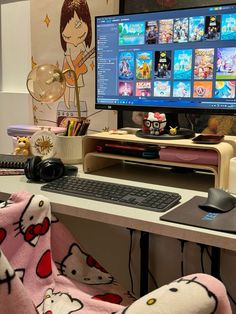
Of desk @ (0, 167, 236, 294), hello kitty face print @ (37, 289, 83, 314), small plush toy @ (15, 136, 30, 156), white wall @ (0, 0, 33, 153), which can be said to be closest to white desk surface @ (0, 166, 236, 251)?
desk @ (0, 167, 236, 294)

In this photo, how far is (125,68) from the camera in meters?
1.59

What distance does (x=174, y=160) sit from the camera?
143cm

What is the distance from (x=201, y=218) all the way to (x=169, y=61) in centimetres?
65

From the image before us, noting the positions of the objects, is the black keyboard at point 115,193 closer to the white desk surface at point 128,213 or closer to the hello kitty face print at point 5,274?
the white desk surface at point 128,213

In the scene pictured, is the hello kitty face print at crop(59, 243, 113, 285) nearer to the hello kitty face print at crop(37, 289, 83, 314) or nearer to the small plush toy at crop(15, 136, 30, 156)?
the hello kitty face print at crop(37, 289, 83, 314)

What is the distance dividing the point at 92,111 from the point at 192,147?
735 mm

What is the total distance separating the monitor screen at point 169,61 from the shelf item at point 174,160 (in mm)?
140

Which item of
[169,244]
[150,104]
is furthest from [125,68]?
[169,244]

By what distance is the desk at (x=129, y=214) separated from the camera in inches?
39.0

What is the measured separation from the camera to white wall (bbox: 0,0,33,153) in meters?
2.24

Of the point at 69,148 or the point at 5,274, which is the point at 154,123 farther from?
the point at 5,274

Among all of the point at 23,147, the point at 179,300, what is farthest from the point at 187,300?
the point at 23,147

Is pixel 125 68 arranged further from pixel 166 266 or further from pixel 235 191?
pixel 166 266

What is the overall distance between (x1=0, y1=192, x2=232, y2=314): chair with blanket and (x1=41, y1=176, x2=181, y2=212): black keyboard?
122mm
